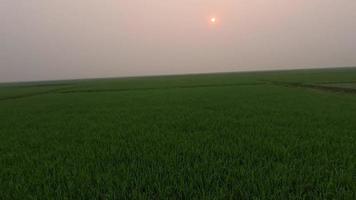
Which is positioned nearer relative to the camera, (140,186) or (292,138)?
(140,186)

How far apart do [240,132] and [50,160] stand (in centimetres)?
442

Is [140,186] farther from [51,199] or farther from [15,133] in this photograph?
[15,133]

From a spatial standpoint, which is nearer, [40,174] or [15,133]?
[40,174]

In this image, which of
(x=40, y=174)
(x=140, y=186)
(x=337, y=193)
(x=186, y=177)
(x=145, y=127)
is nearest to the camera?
(x=337, y=193)

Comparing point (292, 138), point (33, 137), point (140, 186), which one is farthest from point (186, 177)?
point (33, 137)

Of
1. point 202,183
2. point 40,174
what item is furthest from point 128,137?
point 202,183

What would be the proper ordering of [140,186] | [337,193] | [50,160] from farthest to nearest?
[50,160] < [140,186] < [337,193]

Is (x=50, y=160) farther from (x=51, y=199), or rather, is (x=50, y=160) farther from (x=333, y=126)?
(x=333, y=126)

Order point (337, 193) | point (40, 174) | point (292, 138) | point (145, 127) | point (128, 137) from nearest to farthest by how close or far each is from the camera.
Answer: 1. point (337, 193)
2. point (40, 174)
3. point (292, 138)
4. point (128, 137)
5. point (145, 127)

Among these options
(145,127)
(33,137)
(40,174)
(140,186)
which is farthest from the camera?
(145,127)

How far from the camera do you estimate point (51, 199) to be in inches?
98.7

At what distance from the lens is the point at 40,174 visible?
3.25 metres

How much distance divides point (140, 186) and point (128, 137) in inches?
108

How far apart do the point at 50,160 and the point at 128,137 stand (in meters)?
1.85
